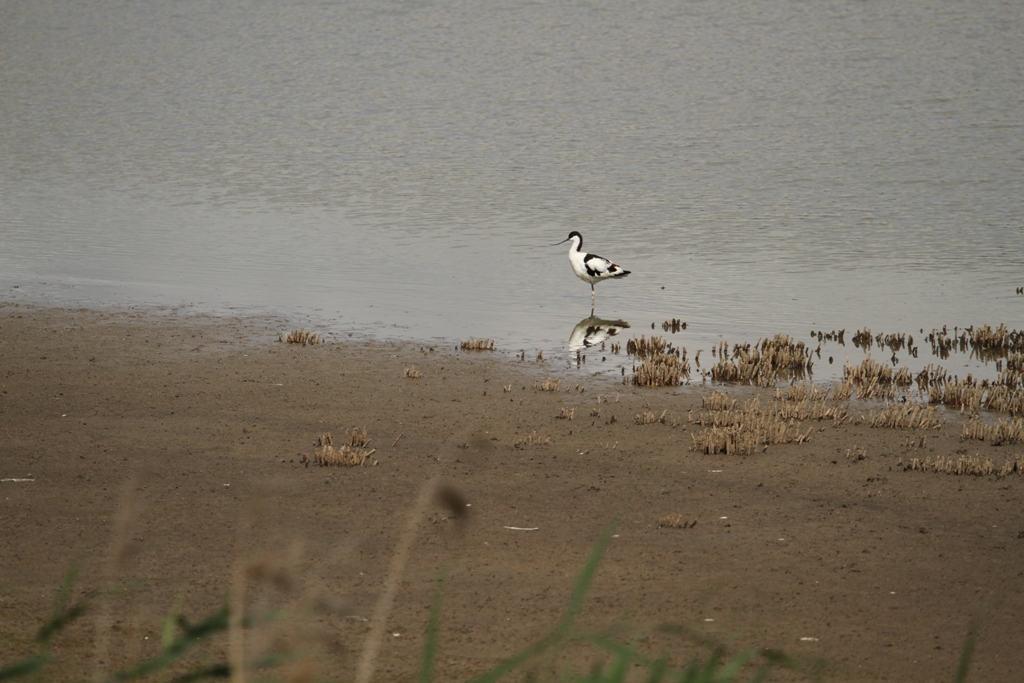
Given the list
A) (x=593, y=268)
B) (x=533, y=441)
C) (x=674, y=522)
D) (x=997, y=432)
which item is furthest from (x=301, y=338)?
(x=997, y=432)

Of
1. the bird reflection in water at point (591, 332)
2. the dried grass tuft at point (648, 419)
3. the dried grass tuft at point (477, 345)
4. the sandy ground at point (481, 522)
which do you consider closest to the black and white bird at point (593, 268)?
the bird reflection in water at point (591, 332)

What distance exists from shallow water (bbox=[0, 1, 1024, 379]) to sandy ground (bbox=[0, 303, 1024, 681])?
4326 mm

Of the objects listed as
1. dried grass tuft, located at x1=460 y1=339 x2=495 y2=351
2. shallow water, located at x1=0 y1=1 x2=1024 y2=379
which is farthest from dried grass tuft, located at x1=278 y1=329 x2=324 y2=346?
dried grass tuft, located at x1=460 y1=339 x2=495 y2=351

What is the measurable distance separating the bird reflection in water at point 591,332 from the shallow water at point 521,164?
276 millimetres

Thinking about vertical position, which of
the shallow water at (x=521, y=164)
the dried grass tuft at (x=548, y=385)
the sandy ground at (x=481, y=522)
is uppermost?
the shallow water at (x=521, y=164)

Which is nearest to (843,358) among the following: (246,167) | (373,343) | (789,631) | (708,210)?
(373,343)

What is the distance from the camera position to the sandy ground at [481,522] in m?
7.32

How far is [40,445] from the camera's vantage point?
11289 millimetres

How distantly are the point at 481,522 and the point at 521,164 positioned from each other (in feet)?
121

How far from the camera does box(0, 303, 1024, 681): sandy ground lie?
7.32 metres

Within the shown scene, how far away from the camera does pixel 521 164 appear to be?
45531 mm

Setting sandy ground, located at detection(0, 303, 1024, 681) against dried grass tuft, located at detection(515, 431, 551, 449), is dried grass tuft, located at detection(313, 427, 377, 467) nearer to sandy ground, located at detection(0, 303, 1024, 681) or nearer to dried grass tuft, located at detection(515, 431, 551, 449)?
sandy ground, located at detection(0, 303, 1024, 681)

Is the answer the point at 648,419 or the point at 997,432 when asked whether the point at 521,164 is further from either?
the point at 997,432

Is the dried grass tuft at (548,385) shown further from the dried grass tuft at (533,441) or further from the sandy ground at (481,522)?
the dried grass tuft at (533,441)
